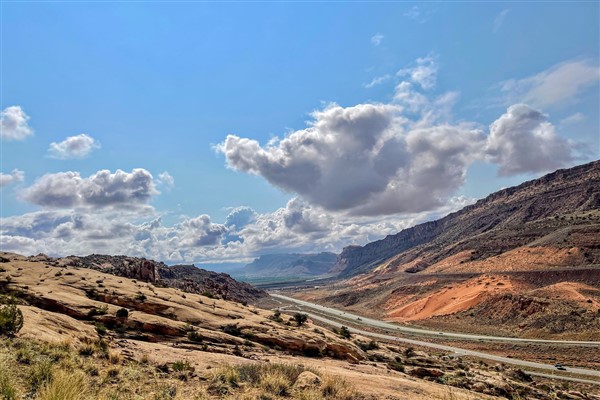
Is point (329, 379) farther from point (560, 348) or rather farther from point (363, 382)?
point (560, 348)

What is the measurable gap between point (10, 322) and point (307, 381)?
39.4ft

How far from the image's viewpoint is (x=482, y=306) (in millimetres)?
84188

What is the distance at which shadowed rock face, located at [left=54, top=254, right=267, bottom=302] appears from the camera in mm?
59088

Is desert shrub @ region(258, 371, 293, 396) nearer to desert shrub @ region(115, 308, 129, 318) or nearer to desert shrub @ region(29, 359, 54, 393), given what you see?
desert shrub @ region(29, 359, 54, 393)

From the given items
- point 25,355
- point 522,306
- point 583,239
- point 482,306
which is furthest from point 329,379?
point 583,239

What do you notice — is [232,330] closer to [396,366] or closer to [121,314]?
[121,314]

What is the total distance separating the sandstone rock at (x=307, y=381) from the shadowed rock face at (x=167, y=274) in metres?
42.6

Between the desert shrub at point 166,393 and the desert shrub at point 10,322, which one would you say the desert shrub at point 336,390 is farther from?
the desert shrub at point 10,322

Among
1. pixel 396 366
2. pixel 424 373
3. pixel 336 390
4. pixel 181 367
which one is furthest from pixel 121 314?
pixel 424 373

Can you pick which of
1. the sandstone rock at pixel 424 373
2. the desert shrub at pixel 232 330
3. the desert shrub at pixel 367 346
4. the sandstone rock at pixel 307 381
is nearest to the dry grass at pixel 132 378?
the sandstone rock at pixel 307 381

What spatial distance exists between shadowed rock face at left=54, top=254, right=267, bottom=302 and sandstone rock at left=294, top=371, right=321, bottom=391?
140ft

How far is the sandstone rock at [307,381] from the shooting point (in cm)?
1230

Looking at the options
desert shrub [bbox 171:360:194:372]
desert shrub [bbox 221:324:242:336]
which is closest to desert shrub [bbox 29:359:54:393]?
desert shrub [bbox 171:360:194:372]

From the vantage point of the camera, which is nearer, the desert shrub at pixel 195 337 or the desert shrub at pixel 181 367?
the desert shrub at pixel 181 367
